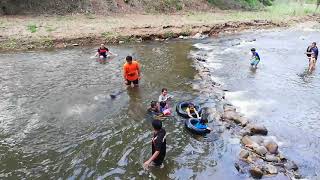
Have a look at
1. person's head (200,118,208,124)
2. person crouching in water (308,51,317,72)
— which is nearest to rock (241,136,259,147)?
person's head (200,118,208,124)

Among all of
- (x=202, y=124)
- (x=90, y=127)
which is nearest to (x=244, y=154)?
(x=202, y=124)

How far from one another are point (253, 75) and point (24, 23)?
18.1m

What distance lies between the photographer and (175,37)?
30.3m

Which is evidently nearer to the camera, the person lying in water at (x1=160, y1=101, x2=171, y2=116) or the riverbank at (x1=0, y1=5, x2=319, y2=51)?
the person lying in water at (x1=160, y1=101, x2=171, y2=116)

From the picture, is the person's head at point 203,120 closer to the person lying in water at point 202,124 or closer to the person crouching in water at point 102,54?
the person lying in water at point 202,124

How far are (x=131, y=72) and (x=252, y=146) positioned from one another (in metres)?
6.84

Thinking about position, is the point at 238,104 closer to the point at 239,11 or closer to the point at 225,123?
the point at 225,123

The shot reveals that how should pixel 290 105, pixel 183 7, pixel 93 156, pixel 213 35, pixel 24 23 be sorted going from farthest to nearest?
pixel 183 7
pixel 213 35
pixel 24 23
pixel 290 105
pixel 93 156

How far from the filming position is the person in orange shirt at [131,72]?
16.4 m

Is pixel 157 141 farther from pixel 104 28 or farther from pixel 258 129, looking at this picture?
pixel 104 28

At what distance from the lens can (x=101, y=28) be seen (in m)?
29.5

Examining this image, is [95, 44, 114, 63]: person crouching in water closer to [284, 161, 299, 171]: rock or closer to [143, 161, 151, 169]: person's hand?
[143, 161, 151, 169]: person's hand

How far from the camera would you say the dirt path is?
2592 cm

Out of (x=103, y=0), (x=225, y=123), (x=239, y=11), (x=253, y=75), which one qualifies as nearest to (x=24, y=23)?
(x=103, y=0)
